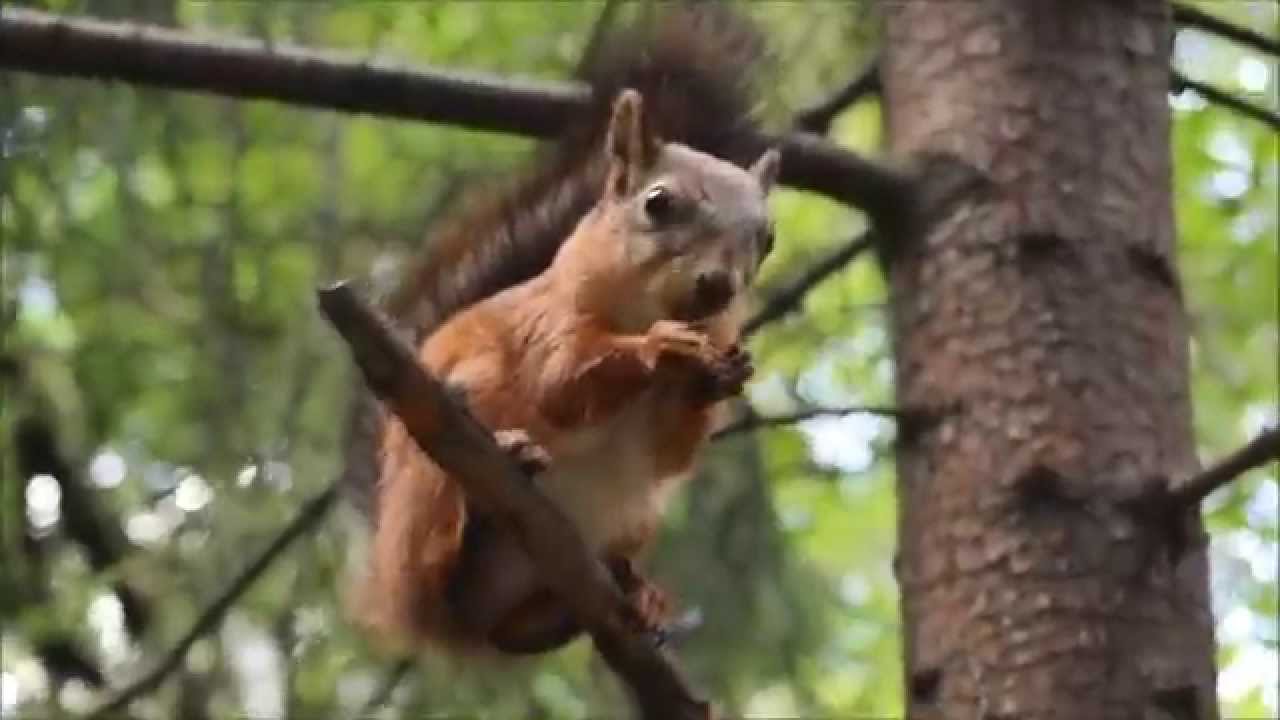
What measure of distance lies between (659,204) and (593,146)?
277mm

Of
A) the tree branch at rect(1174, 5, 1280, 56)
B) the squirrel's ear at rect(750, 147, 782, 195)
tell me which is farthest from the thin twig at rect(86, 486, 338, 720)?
the tree branch at rect(1174, 5, 1280, 56)

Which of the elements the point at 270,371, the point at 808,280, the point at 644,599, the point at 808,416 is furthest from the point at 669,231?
the point at 270,371

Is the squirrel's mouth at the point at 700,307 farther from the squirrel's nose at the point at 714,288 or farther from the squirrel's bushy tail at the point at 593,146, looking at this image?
the squirrel's bushy tail at the point at 593,146

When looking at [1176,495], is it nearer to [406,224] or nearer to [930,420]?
[930,420]

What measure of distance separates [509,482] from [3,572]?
1.59 meters

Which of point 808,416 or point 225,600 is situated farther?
point 225,600

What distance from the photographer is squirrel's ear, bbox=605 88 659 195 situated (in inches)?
69.6

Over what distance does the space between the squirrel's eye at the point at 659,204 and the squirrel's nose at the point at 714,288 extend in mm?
61

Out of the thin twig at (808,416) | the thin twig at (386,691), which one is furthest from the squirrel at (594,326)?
the thin twig at (386,691)

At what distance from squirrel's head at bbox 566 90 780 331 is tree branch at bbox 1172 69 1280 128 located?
611mm

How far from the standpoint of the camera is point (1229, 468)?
1.79m

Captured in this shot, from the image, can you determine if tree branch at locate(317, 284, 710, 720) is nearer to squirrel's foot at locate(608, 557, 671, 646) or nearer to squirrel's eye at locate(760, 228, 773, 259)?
squirrel's foot at locate(608, 557, 671, 646)

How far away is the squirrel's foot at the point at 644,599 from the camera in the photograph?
5.48ft

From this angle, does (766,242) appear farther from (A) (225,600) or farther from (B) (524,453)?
(A) (225,600)
